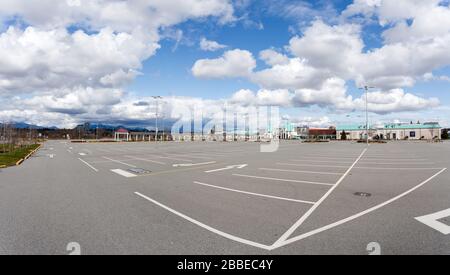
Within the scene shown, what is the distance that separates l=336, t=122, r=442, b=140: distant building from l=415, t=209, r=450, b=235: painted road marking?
4969 inches

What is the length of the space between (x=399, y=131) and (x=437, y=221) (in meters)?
161

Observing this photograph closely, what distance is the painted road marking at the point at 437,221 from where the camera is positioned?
4.86 metres

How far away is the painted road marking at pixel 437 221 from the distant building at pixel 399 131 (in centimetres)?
12620

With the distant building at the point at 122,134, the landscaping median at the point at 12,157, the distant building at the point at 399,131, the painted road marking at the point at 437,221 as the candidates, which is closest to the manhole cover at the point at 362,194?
the painted road marking at the point at 437,221

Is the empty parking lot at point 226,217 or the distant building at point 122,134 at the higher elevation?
the distant building at point 122,134

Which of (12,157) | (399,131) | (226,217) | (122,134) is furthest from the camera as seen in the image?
(399,131)

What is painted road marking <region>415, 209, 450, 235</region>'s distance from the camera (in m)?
4.86

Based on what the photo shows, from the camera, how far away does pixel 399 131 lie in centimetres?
13838

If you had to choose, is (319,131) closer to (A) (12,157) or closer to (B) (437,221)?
(A) (12,157)

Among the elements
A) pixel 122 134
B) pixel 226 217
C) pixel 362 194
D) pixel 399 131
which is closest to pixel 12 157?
pixel 226 217

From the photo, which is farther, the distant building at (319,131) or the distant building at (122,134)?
the distant building at (319,131)

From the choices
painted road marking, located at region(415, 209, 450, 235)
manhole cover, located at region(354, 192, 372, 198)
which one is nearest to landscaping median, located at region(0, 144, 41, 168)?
manhole cover, located at region(354, 192, 372, 198)

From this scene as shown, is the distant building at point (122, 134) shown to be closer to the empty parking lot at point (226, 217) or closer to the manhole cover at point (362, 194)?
the empty parking lot at point (226, 217)
